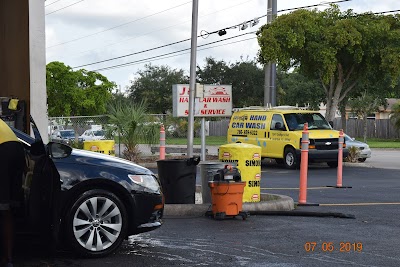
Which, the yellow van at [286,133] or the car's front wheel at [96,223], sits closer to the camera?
the car's front wheel at [96,223]

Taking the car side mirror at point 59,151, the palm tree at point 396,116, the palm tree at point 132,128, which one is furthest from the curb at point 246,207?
the palm tree at point 396,116

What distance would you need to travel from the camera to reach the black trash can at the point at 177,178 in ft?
36.3

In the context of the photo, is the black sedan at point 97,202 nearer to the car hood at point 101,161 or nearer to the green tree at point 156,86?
the car hood at point 101,161

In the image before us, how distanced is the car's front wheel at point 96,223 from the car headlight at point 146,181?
316 mm

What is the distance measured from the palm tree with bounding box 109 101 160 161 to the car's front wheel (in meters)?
16.3

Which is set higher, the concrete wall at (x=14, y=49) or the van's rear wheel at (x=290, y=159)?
the concrete wall at (x=14, y=49)

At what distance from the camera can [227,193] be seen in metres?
10.2

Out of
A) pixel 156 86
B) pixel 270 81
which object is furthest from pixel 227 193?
pixel 156 86

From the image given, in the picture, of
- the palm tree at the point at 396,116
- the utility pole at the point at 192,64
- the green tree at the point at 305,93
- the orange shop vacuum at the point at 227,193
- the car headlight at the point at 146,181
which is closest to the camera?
the car headlight at the point at 146,181

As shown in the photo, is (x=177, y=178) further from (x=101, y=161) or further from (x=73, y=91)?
(x=73, y=91)

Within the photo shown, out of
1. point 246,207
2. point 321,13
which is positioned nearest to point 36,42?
point 246,207

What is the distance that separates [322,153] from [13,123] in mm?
13204

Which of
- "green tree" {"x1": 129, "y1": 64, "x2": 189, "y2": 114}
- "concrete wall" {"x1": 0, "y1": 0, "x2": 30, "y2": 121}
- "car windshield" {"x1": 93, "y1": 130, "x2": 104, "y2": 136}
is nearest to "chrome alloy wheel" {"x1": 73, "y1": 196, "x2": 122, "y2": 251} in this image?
"concrete wall" {"x1": 0, "y1": 0, "x2": 30, "y2": 121}

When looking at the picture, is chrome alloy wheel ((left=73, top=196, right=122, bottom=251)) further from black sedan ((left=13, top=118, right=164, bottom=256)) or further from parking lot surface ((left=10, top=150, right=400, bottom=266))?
parking lot surface ((left=10, top=150, right=400, bottom=266))
